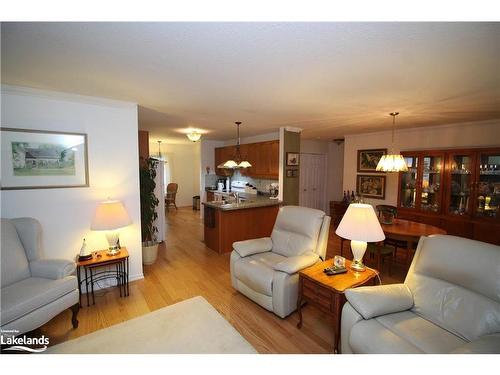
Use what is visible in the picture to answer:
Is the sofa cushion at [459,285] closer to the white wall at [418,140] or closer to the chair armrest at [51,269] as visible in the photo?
the chair armrest at [51,269]

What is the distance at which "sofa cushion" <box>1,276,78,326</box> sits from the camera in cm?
167

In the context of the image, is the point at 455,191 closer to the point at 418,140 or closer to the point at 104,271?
the point at 418,140

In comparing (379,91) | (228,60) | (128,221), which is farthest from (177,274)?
(379,91)

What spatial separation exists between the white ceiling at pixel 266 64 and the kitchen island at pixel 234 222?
1839mm

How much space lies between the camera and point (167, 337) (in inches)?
75.6

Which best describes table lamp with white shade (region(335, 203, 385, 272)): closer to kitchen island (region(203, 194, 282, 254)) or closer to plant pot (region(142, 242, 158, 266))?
kitchen island (region(203, 194, 282, 254))

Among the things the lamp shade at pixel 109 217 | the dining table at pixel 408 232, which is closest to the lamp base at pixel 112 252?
the lamp shade at pixel 109 217

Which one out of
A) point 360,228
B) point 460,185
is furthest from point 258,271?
point 460,185

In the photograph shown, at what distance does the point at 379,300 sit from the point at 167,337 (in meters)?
1.72

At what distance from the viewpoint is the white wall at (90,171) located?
2377 millimetres

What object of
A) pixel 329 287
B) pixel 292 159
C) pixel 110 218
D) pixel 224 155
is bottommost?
pixel 329 287
